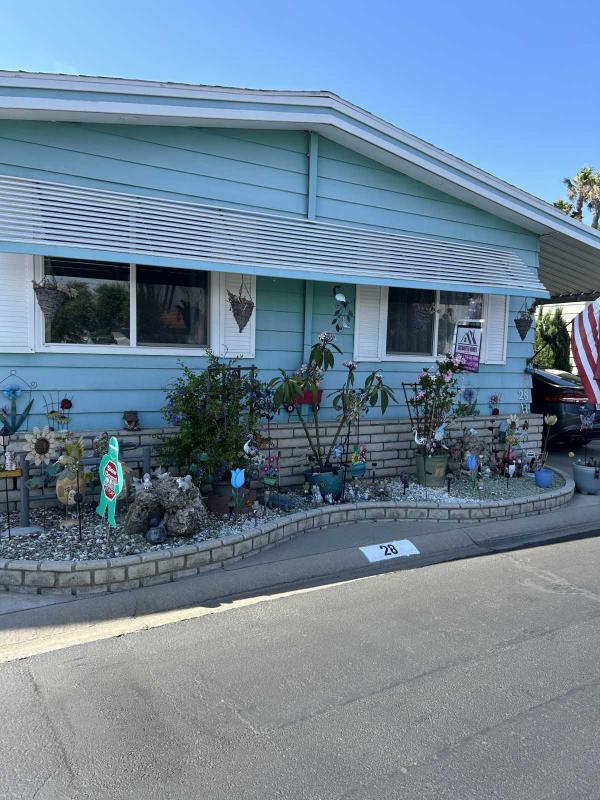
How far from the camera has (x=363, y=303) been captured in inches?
292

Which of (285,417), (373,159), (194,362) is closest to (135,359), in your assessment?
(194,362)

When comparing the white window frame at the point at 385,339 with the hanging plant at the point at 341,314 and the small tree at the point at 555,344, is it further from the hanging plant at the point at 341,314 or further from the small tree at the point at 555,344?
the small tree at the point at 555,344

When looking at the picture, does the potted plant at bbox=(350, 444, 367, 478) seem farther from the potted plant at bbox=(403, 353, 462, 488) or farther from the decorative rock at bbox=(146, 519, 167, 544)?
the decorative rock at bbox=(146, 519, 167, 544)

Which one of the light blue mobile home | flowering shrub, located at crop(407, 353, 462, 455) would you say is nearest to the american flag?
the light blue mobile home

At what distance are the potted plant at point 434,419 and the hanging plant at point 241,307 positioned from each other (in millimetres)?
2238

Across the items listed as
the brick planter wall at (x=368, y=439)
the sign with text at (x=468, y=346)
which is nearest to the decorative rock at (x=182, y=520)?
the brick planter wall at (x=368, y=439)

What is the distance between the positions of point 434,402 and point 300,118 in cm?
359

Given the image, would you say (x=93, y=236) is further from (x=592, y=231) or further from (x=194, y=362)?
(x=592, y=231)

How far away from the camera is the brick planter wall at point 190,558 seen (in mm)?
4340

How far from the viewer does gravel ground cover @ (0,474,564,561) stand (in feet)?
15.5

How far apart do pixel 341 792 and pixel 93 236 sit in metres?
4.90

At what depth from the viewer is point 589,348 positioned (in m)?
7.75

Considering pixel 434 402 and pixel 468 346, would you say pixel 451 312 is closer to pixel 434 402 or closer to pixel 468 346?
pixel 468 346

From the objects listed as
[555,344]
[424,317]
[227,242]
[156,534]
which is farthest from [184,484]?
[555,344]
